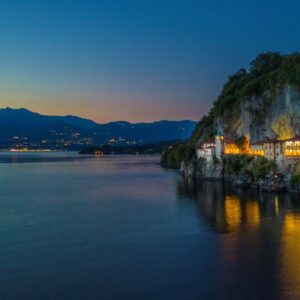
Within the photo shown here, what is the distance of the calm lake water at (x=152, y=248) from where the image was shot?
1916 centimetres

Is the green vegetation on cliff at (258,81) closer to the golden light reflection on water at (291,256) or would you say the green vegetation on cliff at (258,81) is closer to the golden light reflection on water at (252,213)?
the golden light reflection on water at (252,213)

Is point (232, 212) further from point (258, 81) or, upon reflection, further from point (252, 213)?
point (258, 81)

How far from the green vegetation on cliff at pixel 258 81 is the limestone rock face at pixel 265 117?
0.73m

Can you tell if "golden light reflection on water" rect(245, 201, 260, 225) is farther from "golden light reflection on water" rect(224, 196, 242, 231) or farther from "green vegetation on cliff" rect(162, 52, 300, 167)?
"green vegetation on cliff" rect(162, 52, 300, 167)

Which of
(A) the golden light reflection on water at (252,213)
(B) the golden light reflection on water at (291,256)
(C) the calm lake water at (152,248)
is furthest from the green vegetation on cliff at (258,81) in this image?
(B) the golden light reflection on water at (291,256)

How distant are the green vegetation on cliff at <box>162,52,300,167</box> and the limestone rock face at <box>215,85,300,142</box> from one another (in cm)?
73

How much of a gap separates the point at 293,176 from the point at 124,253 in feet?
95.7

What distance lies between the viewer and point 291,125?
181 ft

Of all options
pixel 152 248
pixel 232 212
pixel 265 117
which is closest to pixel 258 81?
pixel 265 117

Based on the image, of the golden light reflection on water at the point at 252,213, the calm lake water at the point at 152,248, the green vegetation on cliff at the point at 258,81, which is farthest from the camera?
the green vegetation on cliff at the point at 258,81

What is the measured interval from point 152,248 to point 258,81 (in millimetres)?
44550

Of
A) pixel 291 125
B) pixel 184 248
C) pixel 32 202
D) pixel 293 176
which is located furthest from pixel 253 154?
pixel 184 248

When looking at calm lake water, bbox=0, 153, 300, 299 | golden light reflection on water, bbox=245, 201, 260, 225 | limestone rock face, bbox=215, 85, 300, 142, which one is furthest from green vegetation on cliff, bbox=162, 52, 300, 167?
golden light reflection on water, bbox=245, 201, 260, 225

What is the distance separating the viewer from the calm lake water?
754 inches
